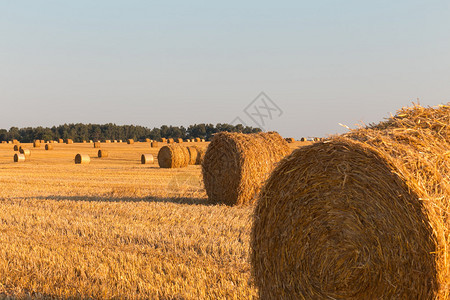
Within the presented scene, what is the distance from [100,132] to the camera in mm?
89062

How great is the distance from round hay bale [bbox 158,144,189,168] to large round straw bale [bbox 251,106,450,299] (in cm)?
2083

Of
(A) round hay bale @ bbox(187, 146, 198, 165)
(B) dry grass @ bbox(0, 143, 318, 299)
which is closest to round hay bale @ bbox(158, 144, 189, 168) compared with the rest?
(A) round hay bale @ bbox(187, 146, 198, 165)

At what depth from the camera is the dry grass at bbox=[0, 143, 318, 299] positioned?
507 cm

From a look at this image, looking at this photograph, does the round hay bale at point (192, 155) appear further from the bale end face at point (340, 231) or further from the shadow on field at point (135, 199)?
A: the bale end face at point (340, 231)

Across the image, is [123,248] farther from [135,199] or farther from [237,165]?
[135,199]

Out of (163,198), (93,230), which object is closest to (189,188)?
Result: (163,198)

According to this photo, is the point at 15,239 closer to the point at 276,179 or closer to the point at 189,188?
the point at 276,179

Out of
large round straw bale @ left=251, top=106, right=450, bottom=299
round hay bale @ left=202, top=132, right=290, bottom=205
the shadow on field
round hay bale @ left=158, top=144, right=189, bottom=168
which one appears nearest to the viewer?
large round straw bale @ left=251, top=106, right=450, bottom=299

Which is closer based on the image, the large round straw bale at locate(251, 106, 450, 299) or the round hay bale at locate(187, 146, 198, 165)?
the large round straw bale at locate(251, 106, 450, 299)

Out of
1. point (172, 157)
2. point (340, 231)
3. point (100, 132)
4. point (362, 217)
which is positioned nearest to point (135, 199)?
point (340, 231)

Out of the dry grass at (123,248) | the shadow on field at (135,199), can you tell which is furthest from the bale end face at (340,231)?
the shadow on field at (135,199)

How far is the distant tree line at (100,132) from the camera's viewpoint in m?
73.2

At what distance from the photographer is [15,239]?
7.45 metres

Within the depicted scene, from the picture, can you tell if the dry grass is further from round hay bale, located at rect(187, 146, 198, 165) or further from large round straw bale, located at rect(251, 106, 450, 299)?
round hay bale, located at rect(187, 146, 198, 165)
